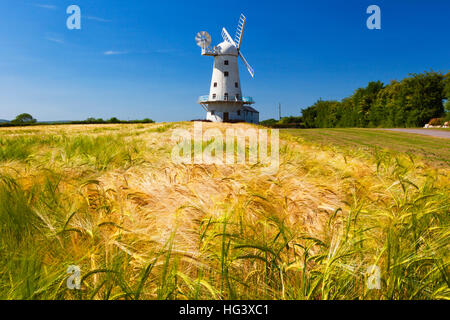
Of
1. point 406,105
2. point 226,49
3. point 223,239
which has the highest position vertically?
point 226,49

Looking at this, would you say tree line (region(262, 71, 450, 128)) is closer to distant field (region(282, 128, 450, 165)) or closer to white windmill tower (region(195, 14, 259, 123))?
white windmill tower (region(195, 14, 259, 123))

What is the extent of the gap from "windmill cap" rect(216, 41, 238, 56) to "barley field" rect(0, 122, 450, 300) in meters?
32.8

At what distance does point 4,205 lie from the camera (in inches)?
45.0

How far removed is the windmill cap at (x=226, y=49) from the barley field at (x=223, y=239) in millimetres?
32803

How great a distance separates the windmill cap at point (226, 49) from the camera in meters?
31.1

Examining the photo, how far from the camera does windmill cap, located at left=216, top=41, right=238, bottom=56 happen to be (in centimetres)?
3114

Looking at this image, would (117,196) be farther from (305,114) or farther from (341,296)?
(305,114)

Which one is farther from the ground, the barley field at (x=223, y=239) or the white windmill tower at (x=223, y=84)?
the white windmill tower at (x=223, y=84)

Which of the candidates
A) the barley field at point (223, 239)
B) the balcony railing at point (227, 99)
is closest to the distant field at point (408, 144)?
the barley field at point (223, 239)

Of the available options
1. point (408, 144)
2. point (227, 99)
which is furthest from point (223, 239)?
point (227, 99)

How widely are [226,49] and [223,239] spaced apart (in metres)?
34.1

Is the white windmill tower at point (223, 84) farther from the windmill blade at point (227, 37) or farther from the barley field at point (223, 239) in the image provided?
the barley field at point (223, 239)

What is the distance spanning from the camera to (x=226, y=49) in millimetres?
31219

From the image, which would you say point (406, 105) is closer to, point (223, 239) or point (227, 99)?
point (227, 99)
